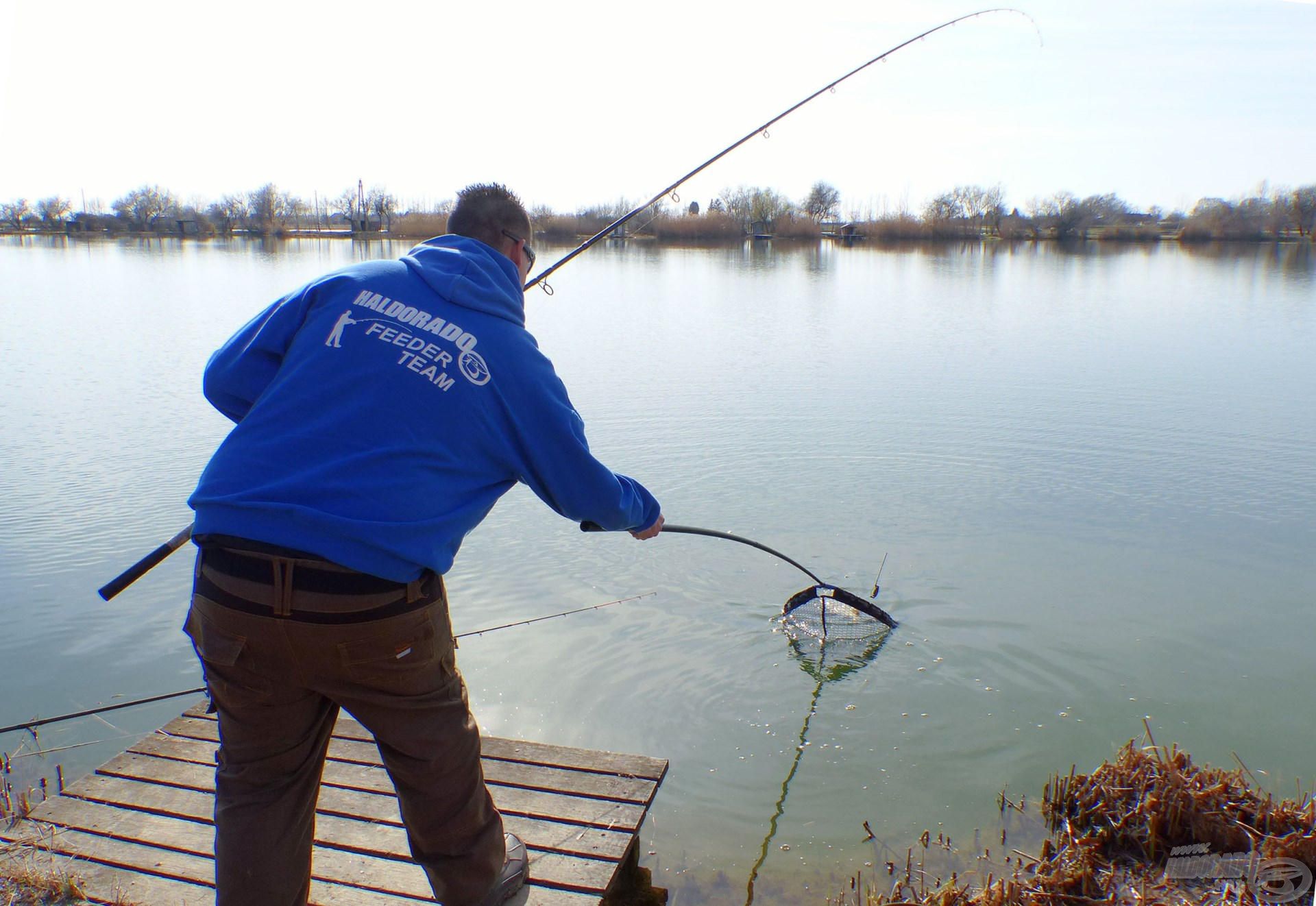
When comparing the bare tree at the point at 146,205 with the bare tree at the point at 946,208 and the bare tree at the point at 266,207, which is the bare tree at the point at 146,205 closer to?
the bare tree at the point at 266,207

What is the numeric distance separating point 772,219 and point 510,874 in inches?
2162

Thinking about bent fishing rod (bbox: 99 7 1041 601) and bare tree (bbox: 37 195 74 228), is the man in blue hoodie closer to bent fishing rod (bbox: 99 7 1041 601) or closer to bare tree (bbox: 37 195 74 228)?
bent fishing rod (bbox: 99 7 1041 601)

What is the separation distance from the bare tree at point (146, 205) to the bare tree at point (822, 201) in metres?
51.3

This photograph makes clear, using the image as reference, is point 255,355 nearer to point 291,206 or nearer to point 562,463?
point 562,463

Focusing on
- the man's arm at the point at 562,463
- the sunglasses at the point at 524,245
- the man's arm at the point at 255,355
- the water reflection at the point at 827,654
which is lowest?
the water reflection at the point at 827,654

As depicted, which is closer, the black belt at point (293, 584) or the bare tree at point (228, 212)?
the black belt at point (293, 584)

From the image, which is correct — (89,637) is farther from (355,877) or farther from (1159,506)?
(1159,506)

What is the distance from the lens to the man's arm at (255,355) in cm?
197

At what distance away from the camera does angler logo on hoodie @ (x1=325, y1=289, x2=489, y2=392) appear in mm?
1863

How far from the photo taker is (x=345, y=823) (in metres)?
2.75

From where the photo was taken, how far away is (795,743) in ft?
13.0

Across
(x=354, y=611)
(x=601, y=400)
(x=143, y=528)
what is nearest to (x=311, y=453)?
(x=354, y=611)

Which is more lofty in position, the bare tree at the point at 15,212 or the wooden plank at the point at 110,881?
the bare tree at the point at 15,212

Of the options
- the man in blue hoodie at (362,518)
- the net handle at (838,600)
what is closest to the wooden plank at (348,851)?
the man in blue hoodie at (362,518)
